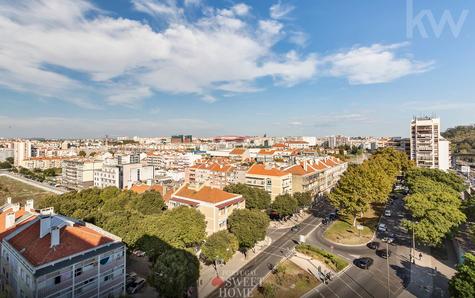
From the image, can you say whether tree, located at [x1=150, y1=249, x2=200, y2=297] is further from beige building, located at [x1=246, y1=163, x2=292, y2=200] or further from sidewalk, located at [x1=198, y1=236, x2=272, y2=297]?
beige building, located at [x1=246, y1=163, x2=292, y2=200]

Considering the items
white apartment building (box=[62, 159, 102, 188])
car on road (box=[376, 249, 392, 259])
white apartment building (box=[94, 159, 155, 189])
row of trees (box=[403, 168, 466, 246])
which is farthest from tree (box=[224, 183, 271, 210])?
white apartment building (box=[62, 159, 102, 188])

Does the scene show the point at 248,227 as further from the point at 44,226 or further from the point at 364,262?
the point at 44,226

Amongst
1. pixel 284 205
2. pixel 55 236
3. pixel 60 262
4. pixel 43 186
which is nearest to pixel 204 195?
pixel 284 205

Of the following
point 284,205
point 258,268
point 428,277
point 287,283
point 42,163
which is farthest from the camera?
point 42,163

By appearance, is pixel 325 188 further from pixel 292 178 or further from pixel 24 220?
pixel 24 220

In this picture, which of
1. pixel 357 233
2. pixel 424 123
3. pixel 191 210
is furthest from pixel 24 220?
pixel 424 123

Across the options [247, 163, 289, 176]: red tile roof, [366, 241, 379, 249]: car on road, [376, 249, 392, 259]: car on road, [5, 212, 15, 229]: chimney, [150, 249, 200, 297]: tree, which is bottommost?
[376, 249, 392, 259]: car on road
